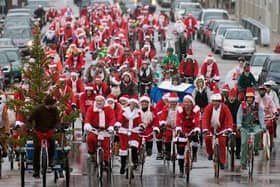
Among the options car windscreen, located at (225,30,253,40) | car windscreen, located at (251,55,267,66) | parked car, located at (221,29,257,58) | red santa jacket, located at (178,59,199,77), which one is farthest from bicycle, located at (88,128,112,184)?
car windscreen, located at (225,30,253,40)

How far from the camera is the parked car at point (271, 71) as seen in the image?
36.3 metres

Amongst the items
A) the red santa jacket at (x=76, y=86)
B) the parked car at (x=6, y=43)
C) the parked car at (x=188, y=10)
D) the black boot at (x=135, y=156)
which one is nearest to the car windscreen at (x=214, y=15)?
the parked car at (x=188, y=10)

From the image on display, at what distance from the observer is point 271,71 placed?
3684 centimetres

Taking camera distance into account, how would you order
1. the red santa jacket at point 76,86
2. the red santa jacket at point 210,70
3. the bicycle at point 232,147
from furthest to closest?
the red santa jacket at point 210,70
the red santa jacket at point 76,86
the bicycle at point 232,147

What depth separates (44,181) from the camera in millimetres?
20406

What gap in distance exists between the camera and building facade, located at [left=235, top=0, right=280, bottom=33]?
69.0 metres

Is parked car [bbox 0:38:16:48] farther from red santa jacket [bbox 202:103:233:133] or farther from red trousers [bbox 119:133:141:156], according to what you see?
red santa jacket [bbox 202:103:233:133]

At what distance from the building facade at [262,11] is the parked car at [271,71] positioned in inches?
1209

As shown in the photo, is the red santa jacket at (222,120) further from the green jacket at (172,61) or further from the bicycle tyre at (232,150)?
the green jacket at (172,61)

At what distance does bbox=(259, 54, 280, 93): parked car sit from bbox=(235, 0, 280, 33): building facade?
3072 centimetres

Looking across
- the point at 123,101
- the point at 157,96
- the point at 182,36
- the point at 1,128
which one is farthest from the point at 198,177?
the point at 182,36

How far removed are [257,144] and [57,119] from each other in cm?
636

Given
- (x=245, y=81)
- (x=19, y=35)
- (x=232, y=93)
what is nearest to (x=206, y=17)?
(x=19, y=35)

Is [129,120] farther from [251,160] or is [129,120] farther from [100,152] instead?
[251,160]
